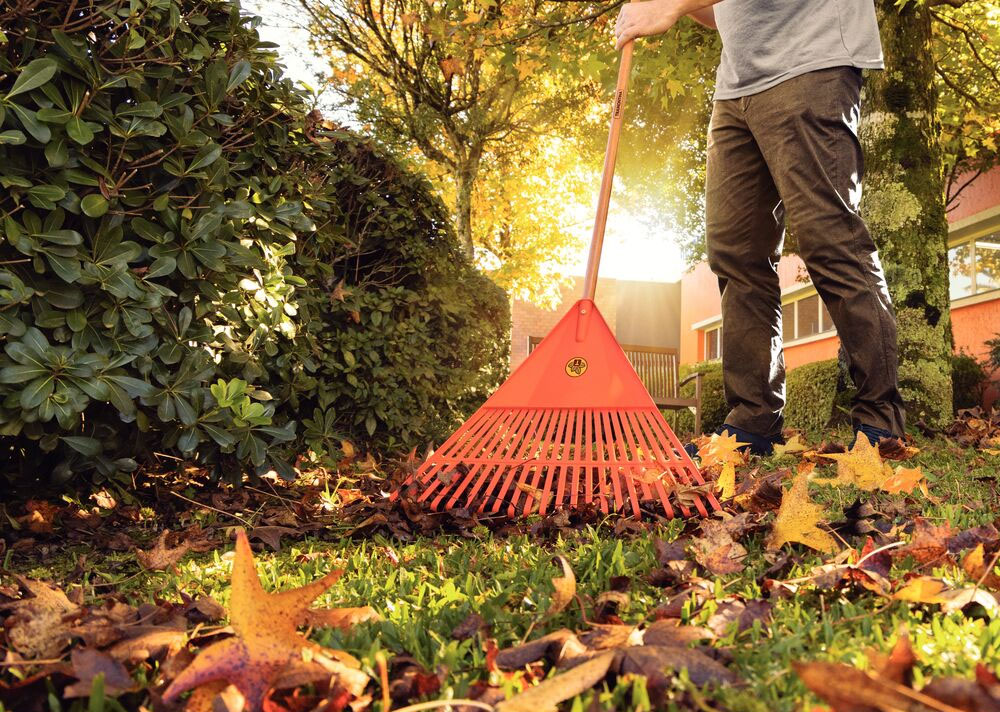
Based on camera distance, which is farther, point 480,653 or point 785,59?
point 785,59

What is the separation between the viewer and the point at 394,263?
415 centimetres

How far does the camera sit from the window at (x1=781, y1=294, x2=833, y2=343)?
627 inches

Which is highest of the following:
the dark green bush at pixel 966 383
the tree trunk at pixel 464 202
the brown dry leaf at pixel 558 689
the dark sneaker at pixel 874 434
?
the tree trunk at pixel 464 202

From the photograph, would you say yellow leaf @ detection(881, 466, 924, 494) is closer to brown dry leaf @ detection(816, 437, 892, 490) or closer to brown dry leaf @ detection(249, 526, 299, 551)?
brown dry leaf @ detection(816, 437, 892, 490)

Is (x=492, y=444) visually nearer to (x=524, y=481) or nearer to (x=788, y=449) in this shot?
(x=524, y=481)

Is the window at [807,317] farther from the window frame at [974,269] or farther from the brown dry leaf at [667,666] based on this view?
the brown dry leaf at [667,666]

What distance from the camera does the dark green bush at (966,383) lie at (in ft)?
24.3

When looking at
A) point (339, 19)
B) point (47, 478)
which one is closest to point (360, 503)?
point (47, 478)

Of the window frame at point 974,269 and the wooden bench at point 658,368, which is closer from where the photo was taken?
the wooden bench at point 658,368

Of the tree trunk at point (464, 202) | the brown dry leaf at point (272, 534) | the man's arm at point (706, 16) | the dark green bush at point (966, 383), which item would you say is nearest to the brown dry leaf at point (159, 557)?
the brown dry leaf at point (272, 534)

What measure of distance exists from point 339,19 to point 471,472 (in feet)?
38.3

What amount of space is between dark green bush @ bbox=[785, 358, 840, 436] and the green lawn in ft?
9.01

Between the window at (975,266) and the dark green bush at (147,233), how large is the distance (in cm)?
1165

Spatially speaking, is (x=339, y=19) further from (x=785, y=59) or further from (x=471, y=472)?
(x=471, y=472)
